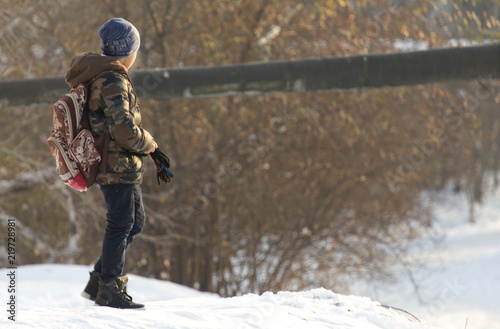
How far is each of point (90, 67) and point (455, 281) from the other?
15020mm

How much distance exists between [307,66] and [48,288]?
9.87ft

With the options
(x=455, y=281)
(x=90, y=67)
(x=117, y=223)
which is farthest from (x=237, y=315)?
(x=455, y=281)

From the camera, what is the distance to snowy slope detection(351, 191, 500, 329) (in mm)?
12836

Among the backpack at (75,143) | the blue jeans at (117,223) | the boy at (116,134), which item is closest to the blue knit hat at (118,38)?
the boy at (116,134)

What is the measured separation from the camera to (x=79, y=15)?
10250mm

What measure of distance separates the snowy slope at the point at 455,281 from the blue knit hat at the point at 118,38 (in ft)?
29.8

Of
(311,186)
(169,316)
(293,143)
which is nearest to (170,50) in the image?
(293,143)

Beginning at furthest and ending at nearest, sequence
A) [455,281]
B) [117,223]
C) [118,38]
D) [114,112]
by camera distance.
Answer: [455,281]
[117,223]
[118,38]
[114,112]

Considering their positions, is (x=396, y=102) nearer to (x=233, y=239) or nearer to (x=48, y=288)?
(x=233, y=239)

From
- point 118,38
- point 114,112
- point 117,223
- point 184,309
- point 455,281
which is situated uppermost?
point 455,281

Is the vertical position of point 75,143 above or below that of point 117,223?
above

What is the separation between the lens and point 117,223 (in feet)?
Result: 10.5

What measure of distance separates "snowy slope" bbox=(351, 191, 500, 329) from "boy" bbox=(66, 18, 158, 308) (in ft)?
28.5

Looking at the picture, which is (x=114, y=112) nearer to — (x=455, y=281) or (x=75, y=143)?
(x=75, y=143)
